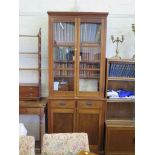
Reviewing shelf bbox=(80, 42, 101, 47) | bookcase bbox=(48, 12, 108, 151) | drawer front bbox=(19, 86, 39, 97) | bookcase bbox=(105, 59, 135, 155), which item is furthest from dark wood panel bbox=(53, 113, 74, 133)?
shelf bbox=(80, 42, 101, 47)

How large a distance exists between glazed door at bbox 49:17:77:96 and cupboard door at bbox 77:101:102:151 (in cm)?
28

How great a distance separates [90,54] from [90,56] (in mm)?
30

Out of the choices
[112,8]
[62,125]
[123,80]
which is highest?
[112,8]

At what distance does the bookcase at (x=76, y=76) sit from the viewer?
135 inches

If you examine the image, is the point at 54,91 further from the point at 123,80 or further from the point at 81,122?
the point at 123,80

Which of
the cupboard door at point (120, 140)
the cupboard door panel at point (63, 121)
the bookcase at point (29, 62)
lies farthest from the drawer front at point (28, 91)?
the cupboard door at point (120, 140)

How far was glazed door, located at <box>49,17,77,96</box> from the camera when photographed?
3.41 meters

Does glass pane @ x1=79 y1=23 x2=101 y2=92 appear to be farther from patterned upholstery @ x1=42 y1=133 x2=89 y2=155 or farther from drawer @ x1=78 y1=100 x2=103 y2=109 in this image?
patterned upholstery @ x1=42 y1=133 x2=89 y2=155

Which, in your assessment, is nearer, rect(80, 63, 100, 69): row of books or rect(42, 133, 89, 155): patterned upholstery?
rect(42, 133, 89, 155): patterned upholstery

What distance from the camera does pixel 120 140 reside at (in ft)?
11.0

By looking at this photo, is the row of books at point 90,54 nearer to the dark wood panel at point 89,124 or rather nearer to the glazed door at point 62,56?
the glazed door at point 62,56
